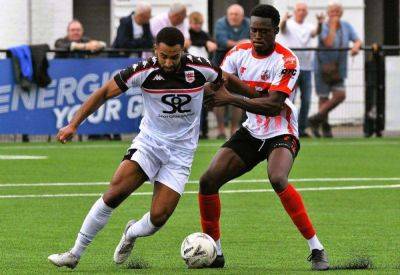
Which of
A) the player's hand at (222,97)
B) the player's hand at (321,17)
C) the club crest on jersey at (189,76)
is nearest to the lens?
the player's hand at (222,97)

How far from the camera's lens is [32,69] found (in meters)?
25.0

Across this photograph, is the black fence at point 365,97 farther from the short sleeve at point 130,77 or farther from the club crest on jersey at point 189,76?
the short sleeve at point 130,77

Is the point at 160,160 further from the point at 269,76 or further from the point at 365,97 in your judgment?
the point at 365,97

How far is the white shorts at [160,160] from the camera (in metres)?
11.3

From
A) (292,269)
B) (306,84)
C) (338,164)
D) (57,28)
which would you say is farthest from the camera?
(57,28)

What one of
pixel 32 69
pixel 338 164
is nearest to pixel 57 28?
pixel 32 69

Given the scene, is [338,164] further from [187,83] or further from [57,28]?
[57,28]

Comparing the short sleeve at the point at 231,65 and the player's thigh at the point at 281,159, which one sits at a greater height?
the short sleeve at the point at 231,65

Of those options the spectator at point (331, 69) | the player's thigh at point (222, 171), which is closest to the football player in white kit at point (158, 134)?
the player's thigh at point (222, 171)

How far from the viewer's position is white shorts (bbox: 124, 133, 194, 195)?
11.3 metres

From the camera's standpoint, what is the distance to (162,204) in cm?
1127

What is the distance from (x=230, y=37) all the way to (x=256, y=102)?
1479 cm

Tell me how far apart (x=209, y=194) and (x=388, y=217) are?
3.65 meters

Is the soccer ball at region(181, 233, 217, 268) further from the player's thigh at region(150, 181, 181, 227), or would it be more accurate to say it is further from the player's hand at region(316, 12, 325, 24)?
the player's hand at region(316, 12, 325, 24)
